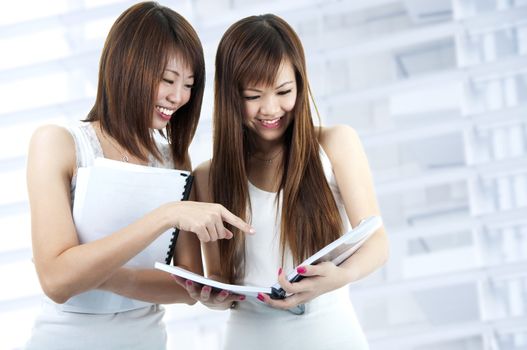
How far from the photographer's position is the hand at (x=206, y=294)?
1.50 metres

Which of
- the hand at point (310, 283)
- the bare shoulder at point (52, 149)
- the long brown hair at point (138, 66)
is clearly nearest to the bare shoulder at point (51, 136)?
the bare shoulder at point (52, 149)

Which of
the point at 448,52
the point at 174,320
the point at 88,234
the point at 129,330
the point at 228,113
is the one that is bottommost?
the point at 174,320

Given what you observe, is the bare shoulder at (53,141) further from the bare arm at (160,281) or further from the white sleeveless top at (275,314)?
the white sleeveless top at (275,314)

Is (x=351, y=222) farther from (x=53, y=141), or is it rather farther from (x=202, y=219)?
(x=53, y=141)

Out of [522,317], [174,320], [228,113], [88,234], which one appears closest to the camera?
[88,234]

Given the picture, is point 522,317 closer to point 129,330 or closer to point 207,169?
point 207,169

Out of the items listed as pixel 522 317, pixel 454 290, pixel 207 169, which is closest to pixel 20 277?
pixel 207 169

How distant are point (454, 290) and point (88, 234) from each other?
62.7 inches

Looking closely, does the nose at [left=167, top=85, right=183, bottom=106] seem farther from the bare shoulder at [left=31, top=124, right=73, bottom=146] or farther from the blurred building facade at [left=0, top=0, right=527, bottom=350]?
the blurred building facade at [left=0, top=0, right=527, bottom=350]

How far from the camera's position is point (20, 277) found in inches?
108

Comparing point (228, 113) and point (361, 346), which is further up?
point (228, 113)

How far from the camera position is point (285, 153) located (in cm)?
177

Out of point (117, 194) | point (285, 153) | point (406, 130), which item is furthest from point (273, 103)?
point (406, 130)

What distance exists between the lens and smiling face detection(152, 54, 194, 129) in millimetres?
1617
